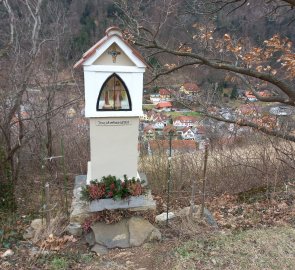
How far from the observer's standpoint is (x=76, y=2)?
1262cm

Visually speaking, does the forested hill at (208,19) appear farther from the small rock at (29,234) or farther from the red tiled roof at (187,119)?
the small rock at (29,234)

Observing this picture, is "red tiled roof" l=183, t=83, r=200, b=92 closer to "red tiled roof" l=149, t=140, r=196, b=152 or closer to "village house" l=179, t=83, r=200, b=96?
"village house" l=179, t=83, r=200, b=96

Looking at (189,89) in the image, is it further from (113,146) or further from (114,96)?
(113,146)

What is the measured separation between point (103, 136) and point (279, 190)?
409cm

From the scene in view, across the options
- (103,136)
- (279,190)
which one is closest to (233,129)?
(279,190)

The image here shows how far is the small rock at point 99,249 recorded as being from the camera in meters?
4.30

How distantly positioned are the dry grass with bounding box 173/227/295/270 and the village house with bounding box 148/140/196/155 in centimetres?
345

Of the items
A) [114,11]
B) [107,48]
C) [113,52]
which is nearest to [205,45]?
[114,11]

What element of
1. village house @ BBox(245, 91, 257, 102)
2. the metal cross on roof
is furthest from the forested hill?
the metal cross on roof

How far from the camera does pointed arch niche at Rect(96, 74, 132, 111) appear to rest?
470 centimetres

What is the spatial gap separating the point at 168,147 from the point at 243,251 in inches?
167

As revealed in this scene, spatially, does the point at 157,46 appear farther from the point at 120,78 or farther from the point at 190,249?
the point at 190,249

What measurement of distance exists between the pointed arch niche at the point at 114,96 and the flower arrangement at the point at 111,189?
111 cm

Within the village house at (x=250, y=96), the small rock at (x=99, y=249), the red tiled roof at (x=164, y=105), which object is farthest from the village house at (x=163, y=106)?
the small rock at (x=99, y=249)
